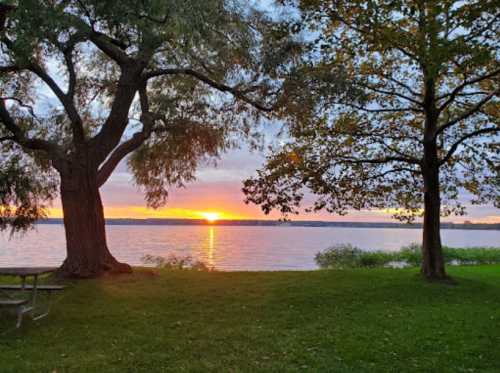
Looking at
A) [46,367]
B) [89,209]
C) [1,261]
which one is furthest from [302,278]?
[1,261]

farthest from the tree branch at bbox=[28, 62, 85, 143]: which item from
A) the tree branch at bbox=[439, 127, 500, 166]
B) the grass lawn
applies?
the tree branch at bbox=[439, 127, 500, 166]

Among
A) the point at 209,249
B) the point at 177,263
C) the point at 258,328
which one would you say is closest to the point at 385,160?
the point at 258,328

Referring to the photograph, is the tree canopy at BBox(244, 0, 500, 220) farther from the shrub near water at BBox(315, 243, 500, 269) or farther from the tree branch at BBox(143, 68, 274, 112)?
the shrub near water at BBox(315, 243, 500, 269)

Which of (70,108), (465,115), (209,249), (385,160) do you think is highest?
(465,115)

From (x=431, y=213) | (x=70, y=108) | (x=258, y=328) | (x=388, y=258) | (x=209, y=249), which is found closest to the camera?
(x=258, y=328)

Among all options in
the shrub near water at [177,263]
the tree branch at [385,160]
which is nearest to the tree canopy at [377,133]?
the tree branch at [385,160]

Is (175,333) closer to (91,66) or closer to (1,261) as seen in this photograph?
(91,66)

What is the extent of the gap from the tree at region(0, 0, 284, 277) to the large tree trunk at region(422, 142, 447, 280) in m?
4.90

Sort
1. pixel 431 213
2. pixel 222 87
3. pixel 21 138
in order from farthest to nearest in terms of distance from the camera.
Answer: pixel 431 213, pixel 222 87, pixel 21 138

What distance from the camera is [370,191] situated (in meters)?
13.6

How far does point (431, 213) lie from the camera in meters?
13.1

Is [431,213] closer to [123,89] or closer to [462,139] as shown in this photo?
[462,139]

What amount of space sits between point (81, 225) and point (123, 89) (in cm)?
361

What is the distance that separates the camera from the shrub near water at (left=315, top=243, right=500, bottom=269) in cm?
2417
